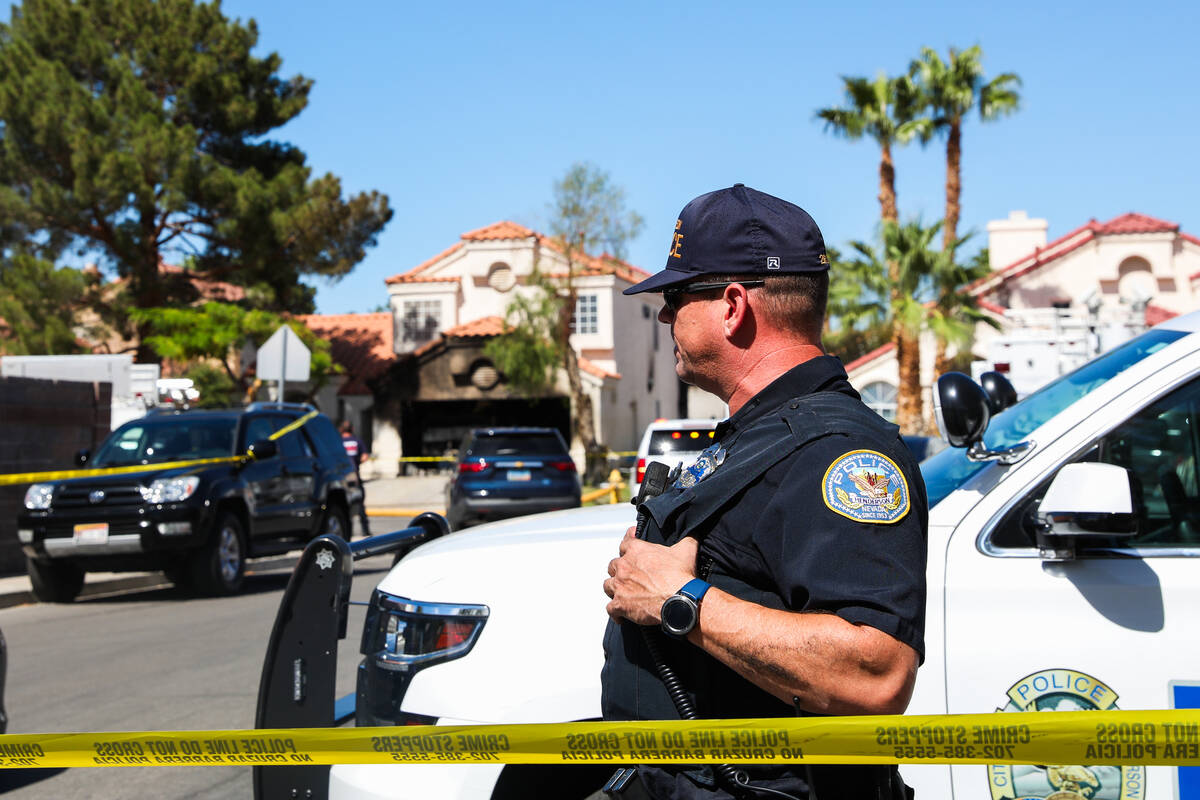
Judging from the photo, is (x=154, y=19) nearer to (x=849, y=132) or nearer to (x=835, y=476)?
(x=849, y=132)

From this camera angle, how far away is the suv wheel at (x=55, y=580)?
11.7m

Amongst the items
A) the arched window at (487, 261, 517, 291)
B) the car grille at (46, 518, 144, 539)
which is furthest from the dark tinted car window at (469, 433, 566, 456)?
the arched window at (487, 261, 517, 291)

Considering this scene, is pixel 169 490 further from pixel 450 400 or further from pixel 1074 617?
pixel 450 400

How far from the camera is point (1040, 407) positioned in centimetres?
356

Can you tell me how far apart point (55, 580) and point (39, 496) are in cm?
97

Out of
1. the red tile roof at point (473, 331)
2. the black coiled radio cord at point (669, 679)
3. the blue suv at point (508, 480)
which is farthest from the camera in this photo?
the red tile roof at point (473, 331)

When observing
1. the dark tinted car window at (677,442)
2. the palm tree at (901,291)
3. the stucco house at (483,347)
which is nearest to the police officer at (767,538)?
the dark tinted car window at (677,442)

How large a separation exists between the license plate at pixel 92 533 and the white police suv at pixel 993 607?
919cm

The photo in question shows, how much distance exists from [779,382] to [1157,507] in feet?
4.93

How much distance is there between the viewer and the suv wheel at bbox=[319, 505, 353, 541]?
13.5 m

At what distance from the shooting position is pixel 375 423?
38.4 metres

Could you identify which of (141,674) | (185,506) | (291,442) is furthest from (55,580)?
(141,674)

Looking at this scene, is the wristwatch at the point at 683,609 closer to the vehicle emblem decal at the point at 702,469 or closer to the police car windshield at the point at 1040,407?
the vehicle emblem decal at the point at 702,469

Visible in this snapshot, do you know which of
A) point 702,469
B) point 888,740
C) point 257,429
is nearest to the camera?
point 888,740
